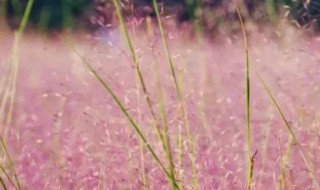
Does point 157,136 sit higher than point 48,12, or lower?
higher

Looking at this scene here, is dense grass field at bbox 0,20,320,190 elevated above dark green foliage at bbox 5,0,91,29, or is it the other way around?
dense grass field at bbox 0,20,320,190

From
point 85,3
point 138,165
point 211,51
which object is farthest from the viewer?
point 85,3

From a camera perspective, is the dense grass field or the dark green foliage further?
the dark green foliage

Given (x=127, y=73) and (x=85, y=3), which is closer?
(x=127, y=73)

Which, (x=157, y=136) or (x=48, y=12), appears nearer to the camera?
(x=157, y=136)

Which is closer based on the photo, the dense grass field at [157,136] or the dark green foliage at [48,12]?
the dense grass field at [157,136]

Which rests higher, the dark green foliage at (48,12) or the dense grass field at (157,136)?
the dense grass field at (157,136)

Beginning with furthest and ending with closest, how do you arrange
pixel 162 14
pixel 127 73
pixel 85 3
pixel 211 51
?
pixel 85 3 → pixel 211 51 → pixel 127 73 → pixel 162 14

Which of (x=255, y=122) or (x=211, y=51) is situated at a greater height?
(x=255, y=122)

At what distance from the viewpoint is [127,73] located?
1810mm

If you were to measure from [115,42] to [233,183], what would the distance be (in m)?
0.46

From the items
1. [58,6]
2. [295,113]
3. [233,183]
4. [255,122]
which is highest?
[233,183]

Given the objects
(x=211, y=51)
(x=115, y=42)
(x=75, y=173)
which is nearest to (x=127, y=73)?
(x=115, y=42)

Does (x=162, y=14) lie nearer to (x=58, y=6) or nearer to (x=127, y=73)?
(x=127, y=73)
